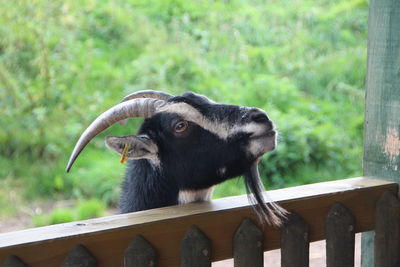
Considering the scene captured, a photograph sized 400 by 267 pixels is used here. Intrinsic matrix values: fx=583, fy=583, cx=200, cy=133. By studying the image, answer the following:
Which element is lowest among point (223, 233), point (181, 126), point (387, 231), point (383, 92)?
point (387, 231)

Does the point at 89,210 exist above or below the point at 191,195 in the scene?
below

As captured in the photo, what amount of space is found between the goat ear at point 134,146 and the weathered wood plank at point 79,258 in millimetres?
762

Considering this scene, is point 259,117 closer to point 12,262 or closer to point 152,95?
point 152,95

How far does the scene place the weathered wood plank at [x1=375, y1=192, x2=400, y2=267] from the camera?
2480mm

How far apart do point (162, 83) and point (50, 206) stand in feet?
7.44

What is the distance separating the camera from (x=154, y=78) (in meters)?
7.78

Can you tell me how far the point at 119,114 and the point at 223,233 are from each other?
79cm

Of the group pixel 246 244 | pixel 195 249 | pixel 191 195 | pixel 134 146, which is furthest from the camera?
pixel 191 195

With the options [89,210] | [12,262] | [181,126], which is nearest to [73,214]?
[89,210]

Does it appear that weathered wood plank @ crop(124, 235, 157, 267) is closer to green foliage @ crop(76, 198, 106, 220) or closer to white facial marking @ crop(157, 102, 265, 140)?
white facial marking @ crop(157, 102, 265, 140)

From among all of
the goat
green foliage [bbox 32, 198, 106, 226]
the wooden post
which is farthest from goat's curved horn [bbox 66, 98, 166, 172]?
green foliage [bbox 32, 198, 106, 226]

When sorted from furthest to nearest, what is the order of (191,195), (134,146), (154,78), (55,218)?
(154,78), (55,218), (191,195), (134,146)

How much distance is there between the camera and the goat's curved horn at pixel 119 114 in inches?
95.3

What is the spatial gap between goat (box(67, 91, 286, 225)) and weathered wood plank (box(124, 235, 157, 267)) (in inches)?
26.7
